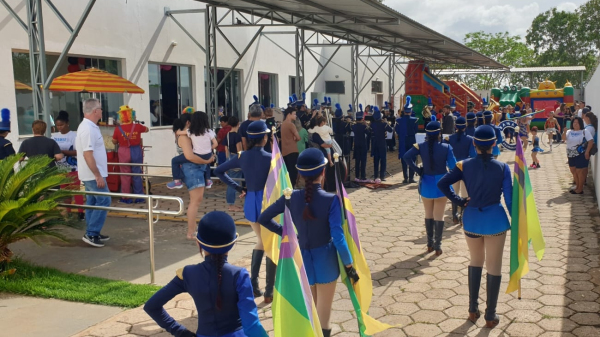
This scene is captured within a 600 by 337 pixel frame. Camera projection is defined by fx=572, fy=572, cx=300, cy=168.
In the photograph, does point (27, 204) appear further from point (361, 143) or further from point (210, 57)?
point (361, 143)

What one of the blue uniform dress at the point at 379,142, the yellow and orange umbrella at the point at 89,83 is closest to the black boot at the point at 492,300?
the yellow and orange umbrella at the point at 89,83

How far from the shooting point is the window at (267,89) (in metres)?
21.5

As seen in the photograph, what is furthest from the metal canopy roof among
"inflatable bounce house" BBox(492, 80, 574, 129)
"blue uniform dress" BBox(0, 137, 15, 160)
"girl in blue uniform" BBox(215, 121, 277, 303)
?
"inflatable bounce house" BBox(492, 80, 574, 129)

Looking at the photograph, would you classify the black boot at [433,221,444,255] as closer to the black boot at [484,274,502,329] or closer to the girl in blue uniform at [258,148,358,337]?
the black boot at [484,274,502,329]

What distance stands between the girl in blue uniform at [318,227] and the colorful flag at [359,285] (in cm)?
14

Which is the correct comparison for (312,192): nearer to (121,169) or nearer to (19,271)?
(19,271)

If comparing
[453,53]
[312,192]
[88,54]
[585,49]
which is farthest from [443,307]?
[585,49]

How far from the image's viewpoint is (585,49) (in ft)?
175

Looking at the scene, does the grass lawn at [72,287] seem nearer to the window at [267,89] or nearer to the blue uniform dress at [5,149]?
the blue uniform dress at [5,149]

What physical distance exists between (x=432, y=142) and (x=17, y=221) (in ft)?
16.1

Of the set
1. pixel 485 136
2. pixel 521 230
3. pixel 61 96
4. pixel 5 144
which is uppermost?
pixel 61 96

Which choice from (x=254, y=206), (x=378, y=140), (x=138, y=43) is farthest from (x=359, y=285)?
(x=138, y=43)

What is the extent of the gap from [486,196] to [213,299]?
2.89 meters

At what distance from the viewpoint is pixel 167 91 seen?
53.7 ft
